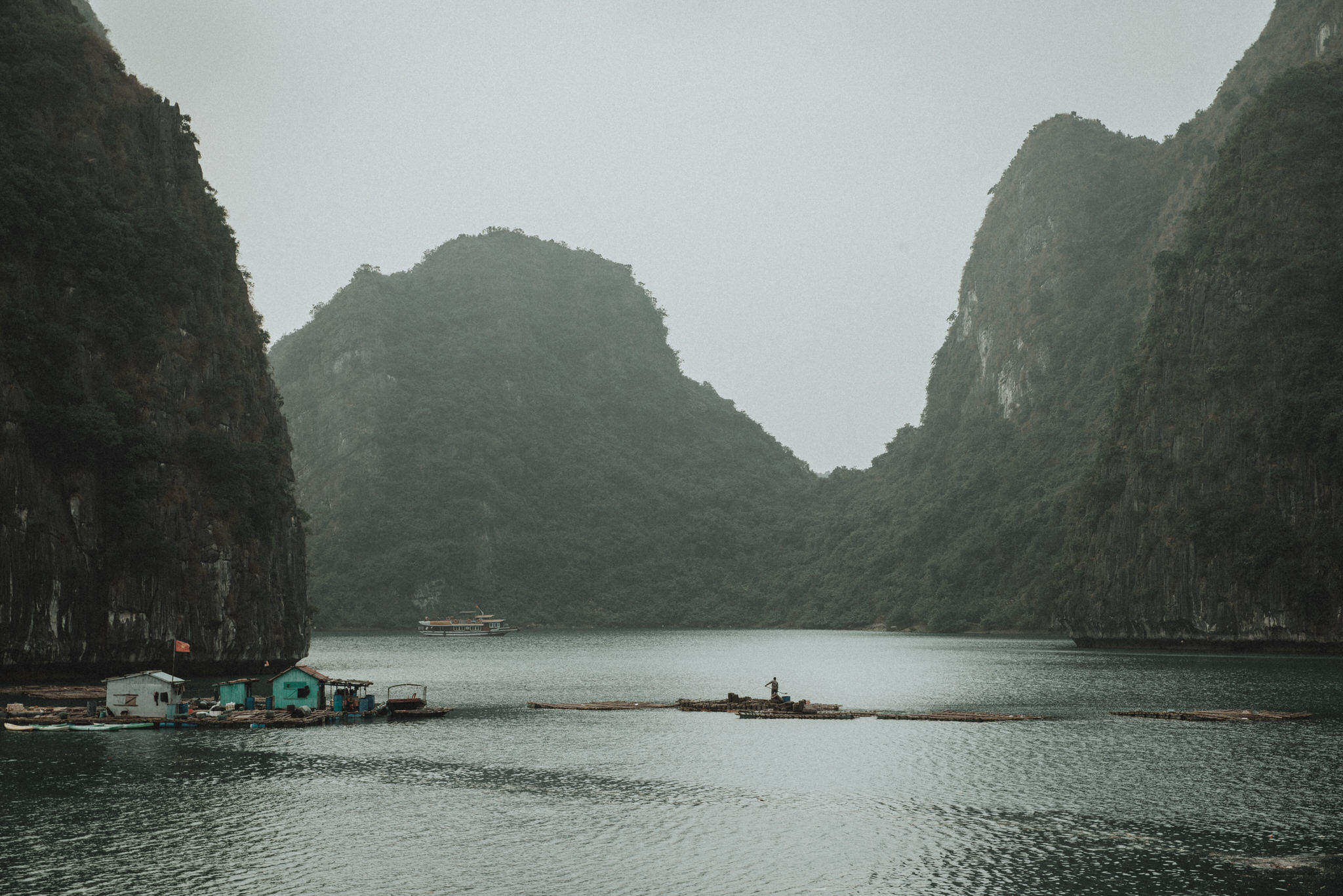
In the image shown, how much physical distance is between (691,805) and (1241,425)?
105060mm

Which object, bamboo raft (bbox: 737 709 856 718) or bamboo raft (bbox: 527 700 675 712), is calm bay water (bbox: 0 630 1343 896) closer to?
bamboo raft (bbox: 527 700 675 712)

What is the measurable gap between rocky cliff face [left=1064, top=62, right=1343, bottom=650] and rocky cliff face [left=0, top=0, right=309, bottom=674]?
311 ft

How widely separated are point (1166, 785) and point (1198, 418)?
99.1 m

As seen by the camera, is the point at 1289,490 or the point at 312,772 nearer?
the point at 312,772

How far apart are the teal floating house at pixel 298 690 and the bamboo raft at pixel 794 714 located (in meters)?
25.2

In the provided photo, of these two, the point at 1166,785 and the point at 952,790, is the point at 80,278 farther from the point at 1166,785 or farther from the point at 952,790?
the point at 1166,785

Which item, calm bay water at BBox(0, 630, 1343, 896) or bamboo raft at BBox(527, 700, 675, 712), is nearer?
calm bay water at BBox(0, 630, 1343, 896)

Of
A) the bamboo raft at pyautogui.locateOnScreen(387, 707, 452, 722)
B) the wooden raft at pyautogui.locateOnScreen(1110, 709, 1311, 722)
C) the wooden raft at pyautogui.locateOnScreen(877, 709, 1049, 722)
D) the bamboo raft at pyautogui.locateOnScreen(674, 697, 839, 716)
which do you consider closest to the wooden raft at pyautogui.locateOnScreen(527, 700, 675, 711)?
the bamboo raft at pyautogui.locateOnScreen(674, 697, 839, 716)

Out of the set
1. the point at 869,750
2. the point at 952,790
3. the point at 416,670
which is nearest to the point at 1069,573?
the point at 416,670

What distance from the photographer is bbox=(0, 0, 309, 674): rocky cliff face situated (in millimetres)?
74062

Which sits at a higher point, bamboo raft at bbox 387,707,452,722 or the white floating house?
the white floating house

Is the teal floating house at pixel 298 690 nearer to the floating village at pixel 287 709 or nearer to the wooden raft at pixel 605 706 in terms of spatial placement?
the floating village at pixel 287 709

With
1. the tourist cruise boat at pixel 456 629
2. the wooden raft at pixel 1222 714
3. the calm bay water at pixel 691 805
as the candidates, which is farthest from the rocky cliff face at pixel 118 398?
the tourist cruise boat at pixel 456 629

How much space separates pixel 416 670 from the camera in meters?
106
